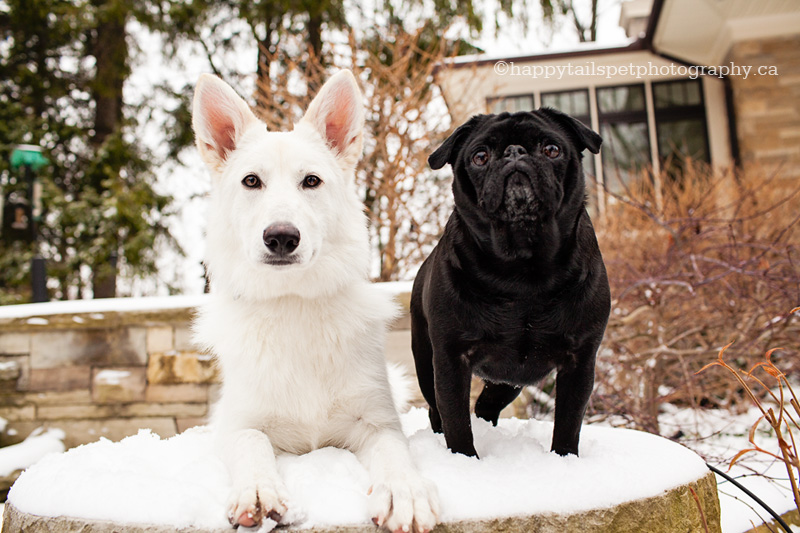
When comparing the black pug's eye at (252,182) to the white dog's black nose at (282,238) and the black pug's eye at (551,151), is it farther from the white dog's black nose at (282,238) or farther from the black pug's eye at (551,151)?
the black pug's eye at (551,151)

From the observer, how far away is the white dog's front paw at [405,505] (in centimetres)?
136

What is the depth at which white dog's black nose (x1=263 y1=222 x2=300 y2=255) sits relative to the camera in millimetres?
1633

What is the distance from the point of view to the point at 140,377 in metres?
4.83

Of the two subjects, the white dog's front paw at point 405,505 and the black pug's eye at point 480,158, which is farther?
the black pug's eye at point 480,158

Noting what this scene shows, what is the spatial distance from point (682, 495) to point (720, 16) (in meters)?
9.67

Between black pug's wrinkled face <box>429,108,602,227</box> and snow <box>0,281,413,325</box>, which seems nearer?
black pug's wrinkled face <box>429,108,602,227</box>

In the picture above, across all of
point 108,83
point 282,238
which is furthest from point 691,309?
point 108,83

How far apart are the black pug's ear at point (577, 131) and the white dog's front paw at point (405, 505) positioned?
3.36ft

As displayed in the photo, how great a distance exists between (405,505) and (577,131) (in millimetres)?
1100

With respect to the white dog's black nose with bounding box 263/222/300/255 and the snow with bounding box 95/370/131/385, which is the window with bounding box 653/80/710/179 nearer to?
the snow with bounding box 95/370/131/385

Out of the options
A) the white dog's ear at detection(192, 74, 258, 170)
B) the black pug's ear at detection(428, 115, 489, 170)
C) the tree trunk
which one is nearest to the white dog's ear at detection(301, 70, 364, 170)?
the white dog's ear at detection(192, 74, 258, 170)

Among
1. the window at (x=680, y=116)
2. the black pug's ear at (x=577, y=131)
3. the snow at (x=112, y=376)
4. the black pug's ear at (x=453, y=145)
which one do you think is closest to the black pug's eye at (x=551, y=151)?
the black pug's ear at (x=577, y=131)

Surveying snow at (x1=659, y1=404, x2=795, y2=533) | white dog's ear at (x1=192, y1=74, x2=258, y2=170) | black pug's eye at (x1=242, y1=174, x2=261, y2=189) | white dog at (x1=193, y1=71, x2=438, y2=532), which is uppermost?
white dog's ear at (x1=192, y1=74, x2=258, y2=170)

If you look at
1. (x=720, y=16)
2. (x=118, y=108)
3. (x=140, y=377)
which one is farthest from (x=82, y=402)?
(x=720, y=16)
